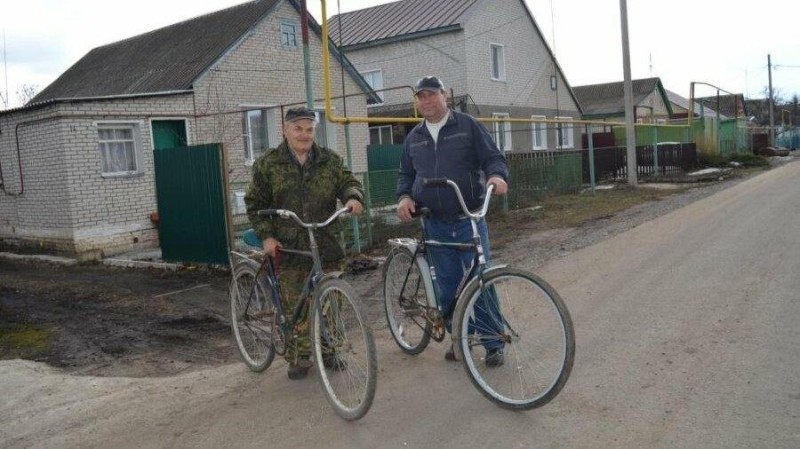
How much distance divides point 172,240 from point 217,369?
5606 millimetres

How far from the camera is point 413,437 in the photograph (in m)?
3.79

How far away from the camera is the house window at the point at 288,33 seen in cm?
1703

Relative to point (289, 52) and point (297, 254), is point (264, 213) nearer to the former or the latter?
point (297, 254)

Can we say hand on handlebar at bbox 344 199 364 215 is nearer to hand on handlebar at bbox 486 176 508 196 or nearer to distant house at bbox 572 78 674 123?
hand on handlebar at bbox 486 176 508 196

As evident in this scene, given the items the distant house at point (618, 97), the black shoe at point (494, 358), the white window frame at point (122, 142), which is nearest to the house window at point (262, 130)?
the white window frame at point (122, 142)

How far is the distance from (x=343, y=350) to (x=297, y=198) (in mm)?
1130

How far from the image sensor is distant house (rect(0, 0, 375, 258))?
12.5 meters

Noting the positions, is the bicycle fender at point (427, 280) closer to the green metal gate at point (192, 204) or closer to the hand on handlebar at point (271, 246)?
the hand on handlebar at point (271, 246)

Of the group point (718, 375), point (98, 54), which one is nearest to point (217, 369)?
point (718, 375)

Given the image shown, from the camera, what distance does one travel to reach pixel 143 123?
523 inches

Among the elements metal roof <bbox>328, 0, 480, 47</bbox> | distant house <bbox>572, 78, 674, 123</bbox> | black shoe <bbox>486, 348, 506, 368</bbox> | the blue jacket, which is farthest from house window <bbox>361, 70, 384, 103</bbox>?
distant house <bbox>572, 78, 674, 123</bbox>

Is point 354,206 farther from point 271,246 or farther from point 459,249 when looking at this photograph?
point 459,249

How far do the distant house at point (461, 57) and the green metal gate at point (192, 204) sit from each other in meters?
13.7

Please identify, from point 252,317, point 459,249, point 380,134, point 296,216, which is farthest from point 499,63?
point 296,216
